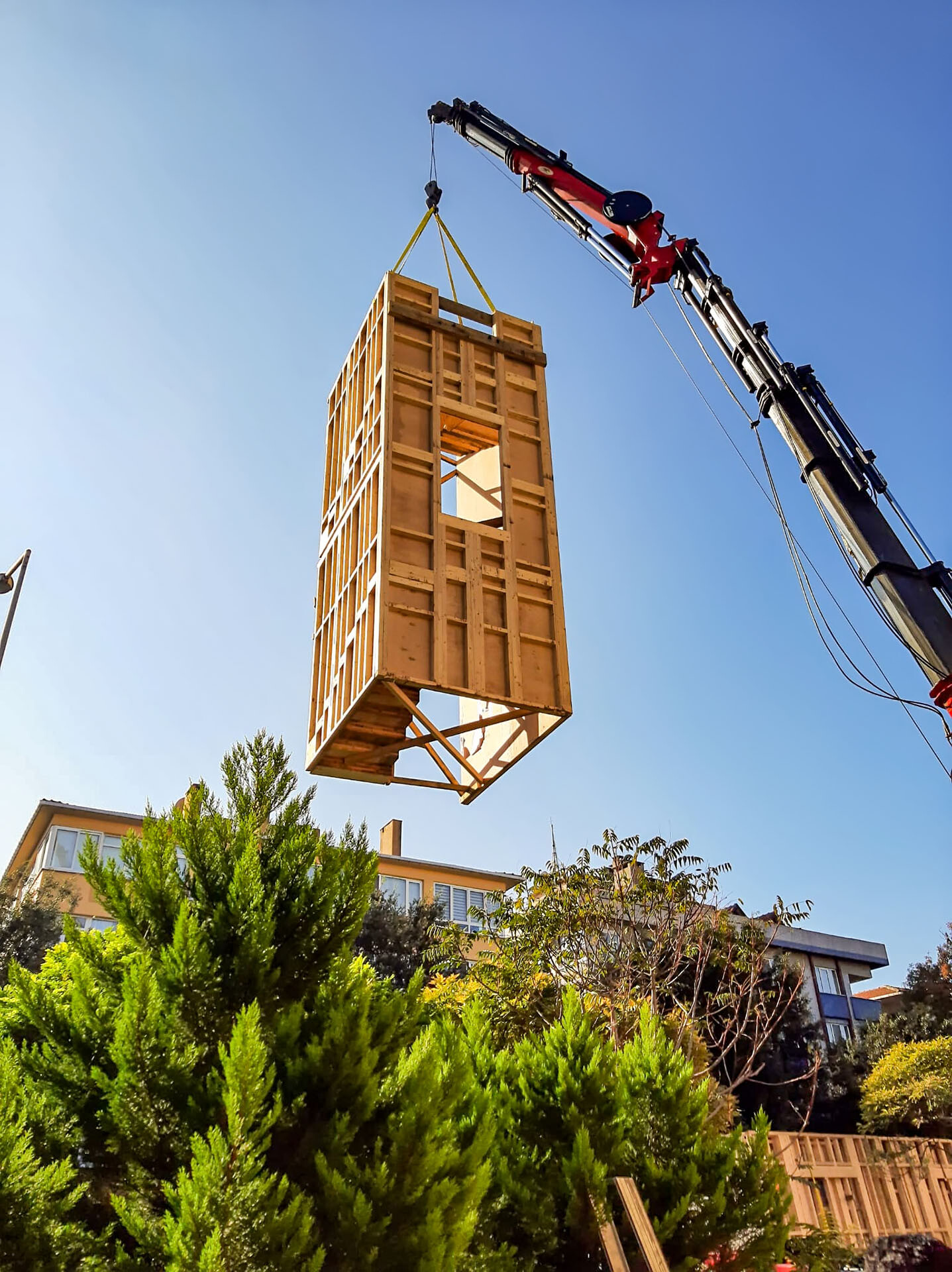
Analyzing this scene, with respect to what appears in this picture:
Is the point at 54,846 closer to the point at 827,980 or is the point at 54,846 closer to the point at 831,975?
the point at 827,980

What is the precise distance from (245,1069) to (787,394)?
345 inches

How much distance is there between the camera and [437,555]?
795 cm

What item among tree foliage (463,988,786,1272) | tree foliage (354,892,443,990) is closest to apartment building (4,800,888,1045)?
tree foliage (354,892,443,990)

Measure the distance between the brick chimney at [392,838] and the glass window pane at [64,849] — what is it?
35.6 feet

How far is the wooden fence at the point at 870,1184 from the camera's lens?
12375 mm

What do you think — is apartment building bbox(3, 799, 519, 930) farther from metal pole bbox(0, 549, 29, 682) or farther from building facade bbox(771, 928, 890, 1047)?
metal pole bbox(0, 549, 29, 682)

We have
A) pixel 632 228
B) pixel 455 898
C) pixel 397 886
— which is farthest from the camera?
pixel 455 898

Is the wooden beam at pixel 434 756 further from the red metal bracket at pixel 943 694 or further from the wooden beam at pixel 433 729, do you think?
the red metal bracket at pixel 943 694

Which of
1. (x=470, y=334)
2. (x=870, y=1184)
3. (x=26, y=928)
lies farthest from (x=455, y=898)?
(x=470, y=334)

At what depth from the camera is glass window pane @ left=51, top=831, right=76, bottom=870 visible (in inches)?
1125

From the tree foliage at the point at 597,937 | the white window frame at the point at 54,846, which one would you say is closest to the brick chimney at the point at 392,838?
the white window frame at the point at 54,846

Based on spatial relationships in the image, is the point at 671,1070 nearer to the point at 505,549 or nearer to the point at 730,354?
the point at 505,549

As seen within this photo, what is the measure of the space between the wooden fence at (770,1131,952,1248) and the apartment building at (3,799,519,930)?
1158 centimetres

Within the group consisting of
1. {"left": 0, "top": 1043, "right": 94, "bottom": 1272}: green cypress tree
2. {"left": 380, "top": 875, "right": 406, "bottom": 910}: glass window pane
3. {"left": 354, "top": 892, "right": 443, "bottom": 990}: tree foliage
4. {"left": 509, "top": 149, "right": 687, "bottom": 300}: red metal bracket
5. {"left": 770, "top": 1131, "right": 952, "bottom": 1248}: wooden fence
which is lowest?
{"left": 0, "top": 1043, "right": 94, "bottom": 1272}: green cypress tree
